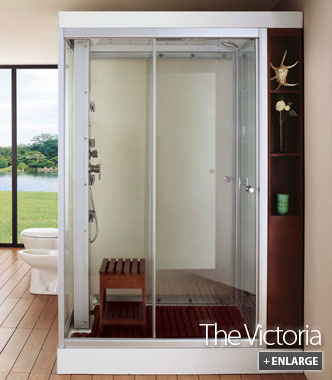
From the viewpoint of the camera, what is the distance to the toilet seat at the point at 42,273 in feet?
14.8

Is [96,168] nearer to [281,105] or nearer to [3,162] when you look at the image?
[281,105]

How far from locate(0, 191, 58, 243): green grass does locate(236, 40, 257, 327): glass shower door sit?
3962mm

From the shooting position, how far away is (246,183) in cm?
316

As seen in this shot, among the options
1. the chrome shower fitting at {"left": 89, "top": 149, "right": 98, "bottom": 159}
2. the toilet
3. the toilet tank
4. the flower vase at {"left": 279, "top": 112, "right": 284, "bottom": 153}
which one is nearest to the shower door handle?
the flower vase at {"left": 279, "top": 112, "right": 284, "bottom": 153}

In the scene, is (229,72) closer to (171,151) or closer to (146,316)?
(171,151)

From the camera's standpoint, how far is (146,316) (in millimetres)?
3115

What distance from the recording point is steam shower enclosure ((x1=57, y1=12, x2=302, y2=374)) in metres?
3.05

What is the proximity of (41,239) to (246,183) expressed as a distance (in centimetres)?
293

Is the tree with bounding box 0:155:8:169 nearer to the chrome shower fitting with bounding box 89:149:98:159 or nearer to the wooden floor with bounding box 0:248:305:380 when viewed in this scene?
the wooden floor with bounding box 0:248:305:380

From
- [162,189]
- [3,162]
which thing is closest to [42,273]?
[162,189]

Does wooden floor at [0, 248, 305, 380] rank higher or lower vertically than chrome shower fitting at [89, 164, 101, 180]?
lower

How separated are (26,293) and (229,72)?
9.53 ft

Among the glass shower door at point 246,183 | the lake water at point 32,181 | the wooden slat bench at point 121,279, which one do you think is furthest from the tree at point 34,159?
the glass shower door at point 246,183

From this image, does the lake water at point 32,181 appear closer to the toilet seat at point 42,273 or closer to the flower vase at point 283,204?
the toilet seat at point 42,273
